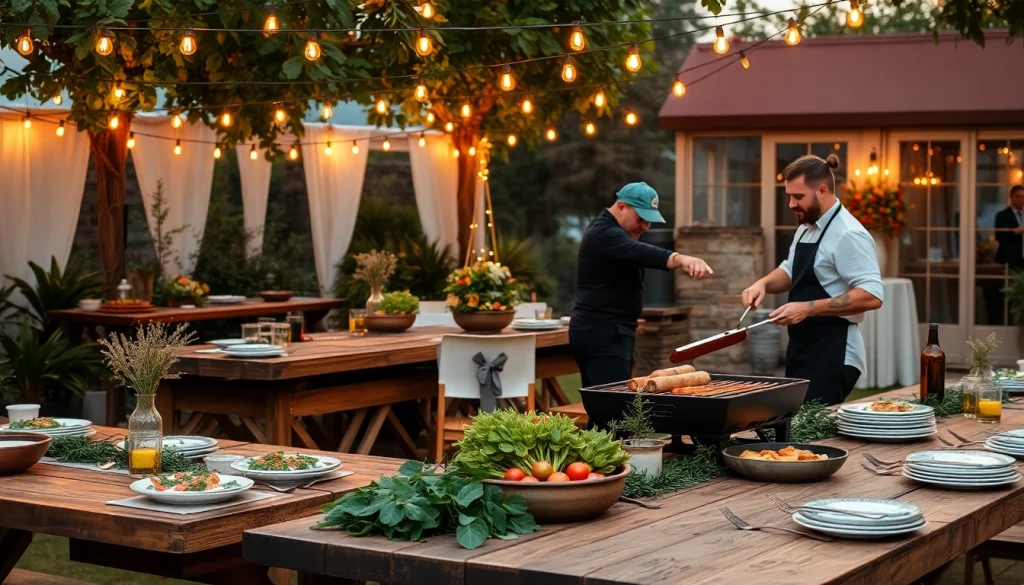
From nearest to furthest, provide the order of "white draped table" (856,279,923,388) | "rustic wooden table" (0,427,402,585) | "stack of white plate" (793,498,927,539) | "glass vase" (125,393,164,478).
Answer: "stack of white plate" (793,498,927,539)
"rustic wooden table" (0,427,402,585)
"glass vase" (125,393,164,478)
"white draped table" (856,279,923,388)

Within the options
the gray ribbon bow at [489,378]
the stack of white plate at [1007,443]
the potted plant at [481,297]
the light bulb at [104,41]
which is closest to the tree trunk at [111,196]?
the light bulb at [104,41]

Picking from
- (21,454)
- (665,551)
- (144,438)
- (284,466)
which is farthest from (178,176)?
(665,551)

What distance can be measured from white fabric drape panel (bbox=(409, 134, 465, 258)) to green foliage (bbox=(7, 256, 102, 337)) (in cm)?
388

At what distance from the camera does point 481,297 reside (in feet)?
24.1

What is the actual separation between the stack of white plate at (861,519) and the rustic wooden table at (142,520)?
1.23m

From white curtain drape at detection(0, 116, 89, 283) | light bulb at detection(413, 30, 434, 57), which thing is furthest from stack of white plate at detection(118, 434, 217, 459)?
white curtain drape at detection(0, 116, 89, 283)

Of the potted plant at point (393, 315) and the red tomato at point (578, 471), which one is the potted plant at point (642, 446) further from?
the potted plant at point (393, 315)

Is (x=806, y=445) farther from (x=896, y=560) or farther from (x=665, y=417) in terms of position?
(x=896, y=560)

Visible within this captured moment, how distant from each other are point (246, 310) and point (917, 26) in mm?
15538

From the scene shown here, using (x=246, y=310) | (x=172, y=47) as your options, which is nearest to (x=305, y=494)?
(x=172, y=47)

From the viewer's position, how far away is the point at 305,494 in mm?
3293

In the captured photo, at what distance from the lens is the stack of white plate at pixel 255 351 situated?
5.99 metres

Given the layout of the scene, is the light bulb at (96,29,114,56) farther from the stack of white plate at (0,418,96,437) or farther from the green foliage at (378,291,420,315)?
the stack of white plate at (0,418,96,437)

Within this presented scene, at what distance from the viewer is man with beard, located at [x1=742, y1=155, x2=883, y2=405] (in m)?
4.64
